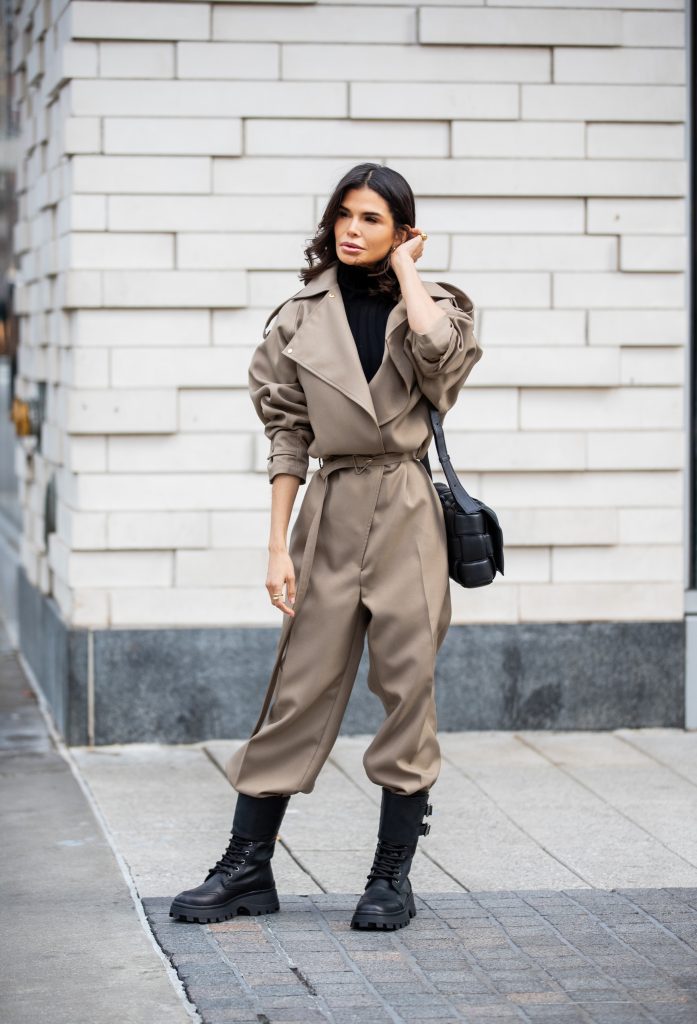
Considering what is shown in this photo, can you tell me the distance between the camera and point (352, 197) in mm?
4664

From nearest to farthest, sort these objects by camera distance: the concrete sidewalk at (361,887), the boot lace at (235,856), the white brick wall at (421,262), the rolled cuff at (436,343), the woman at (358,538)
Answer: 1. the concrete sidewalk at (361,887)
2. the rolled cuff at (436,343)
3. the woman at (358,538)
4. the boot lace at (235,856)
5. the white brick wall at (421,262)

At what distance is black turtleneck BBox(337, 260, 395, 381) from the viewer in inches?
185

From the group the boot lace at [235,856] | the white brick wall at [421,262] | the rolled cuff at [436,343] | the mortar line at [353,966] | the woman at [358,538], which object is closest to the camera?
the mortar line at [353,966]

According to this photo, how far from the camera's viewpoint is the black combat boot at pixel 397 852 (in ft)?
15.3

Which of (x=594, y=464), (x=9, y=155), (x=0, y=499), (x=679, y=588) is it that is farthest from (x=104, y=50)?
(x=9, y=155)

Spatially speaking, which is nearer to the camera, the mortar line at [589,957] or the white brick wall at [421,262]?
the mortar line at [589,957]

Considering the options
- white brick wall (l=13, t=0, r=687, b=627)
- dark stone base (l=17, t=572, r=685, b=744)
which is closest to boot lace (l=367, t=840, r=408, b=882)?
dark stone base (l=17, t=572, r=685, b=744)

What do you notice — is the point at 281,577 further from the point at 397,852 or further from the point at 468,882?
the point at 468,882

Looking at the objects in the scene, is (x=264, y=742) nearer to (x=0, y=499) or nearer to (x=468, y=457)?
(x=468, y=457)

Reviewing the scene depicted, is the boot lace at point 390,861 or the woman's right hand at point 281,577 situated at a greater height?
the woman's right hand at point 281,577


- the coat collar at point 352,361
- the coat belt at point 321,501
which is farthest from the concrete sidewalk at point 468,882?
the coat collar at point 352,361

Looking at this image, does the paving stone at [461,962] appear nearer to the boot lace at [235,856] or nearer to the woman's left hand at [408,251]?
the boot lace at [235,856]

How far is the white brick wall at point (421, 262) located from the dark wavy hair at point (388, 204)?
2.22m

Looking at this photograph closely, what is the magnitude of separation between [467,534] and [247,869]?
110 cm
